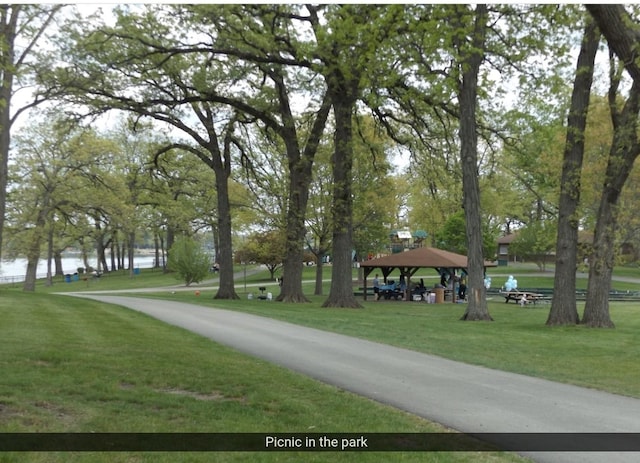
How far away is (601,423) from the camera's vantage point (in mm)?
6199

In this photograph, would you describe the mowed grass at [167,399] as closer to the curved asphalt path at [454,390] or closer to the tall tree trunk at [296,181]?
the curved asphalt path at [454,390]

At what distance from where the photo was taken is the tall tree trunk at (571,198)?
55.4 ft

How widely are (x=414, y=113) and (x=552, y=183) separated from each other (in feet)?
19.4

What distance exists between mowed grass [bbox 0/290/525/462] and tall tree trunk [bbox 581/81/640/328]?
1156cm

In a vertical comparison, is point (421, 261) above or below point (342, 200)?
below

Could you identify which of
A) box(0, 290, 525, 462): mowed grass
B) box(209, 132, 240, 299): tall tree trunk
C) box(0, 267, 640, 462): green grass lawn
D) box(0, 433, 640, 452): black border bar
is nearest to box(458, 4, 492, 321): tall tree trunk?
box(0, 267, 640, 462): green grass lawn

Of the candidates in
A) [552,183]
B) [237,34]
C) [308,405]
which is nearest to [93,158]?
[237,34]

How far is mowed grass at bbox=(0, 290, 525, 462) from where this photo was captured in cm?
492

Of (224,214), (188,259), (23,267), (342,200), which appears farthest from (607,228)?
(23,267)

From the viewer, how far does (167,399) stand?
6.43 meters

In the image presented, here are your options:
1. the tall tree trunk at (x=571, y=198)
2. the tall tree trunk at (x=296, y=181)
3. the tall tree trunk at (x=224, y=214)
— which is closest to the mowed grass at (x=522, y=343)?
the tall tree trunk at (x=571, y=198)

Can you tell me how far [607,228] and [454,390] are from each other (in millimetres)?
10979

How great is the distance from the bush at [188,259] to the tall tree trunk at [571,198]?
29.1 meters

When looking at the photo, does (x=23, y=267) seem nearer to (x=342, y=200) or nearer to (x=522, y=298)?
(x=342, y=200)
